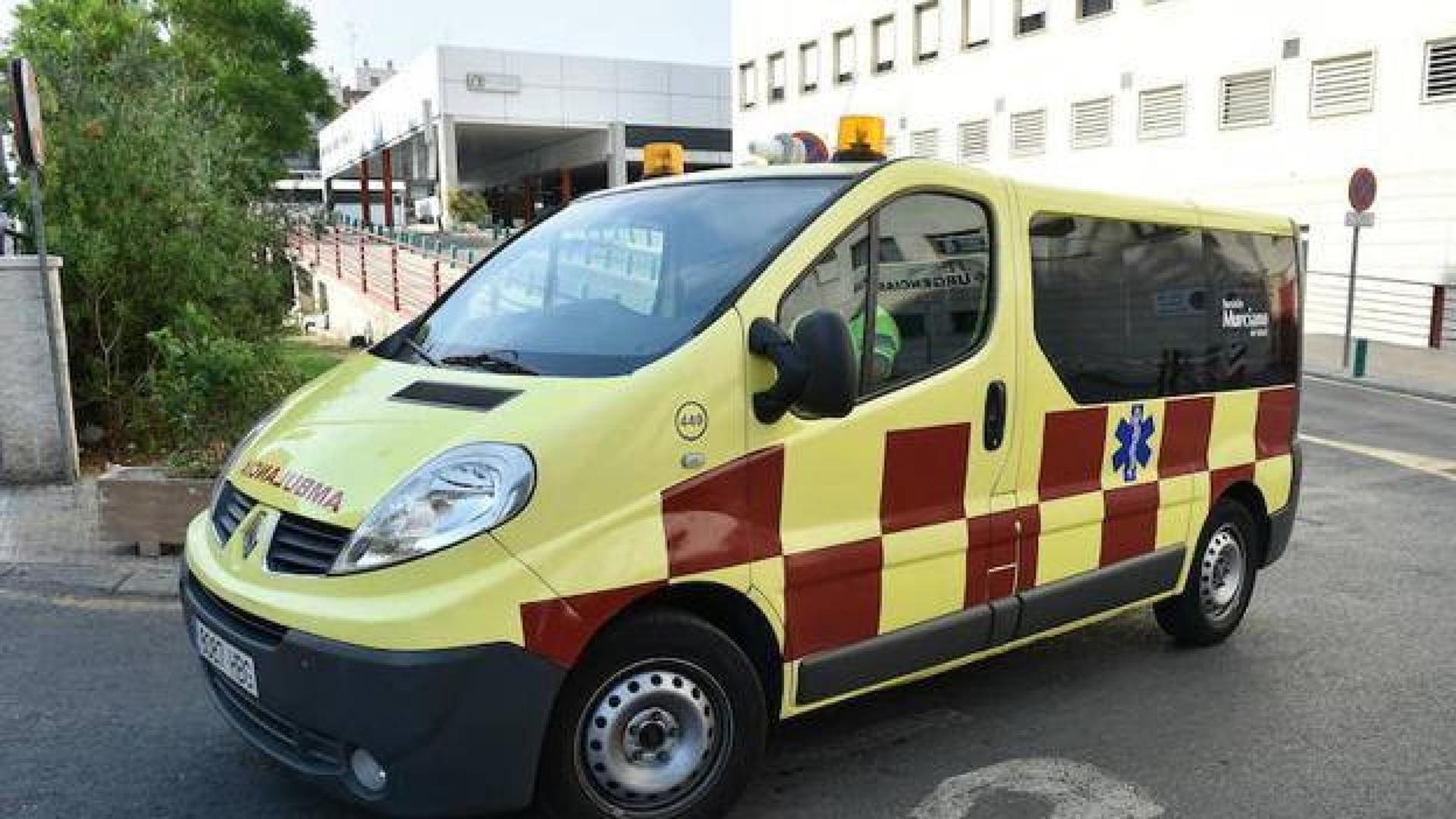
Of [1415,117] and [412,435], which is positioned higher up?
[1415,117]

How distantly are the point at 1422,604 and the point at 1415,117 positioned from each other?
1754 centimetres

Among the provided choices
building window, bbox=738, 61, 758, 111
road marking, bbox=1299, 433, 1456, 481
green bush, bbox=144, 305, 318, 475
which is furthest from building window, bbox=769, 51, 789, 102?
green bush, bbox=144, 305, 318, 475

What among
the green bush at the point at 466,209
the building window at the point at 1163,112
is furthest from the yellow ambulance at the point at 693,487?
the green bush at the point at 466,209

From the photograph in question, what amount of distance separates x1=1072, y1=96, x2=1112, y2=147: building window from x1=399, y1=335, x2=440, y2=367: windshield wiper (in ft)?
81.1

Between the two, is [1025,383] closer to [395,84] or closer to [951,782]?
[951,782]

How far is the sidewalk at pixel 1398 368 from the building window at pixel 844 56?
17.1 m

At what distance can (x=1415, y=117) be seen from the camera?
20000 millimetres

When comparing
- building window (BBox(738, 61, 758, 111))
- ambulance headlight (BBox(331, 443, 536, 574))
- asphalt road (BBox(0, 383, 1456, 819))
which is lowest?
asphalt road (BBox(0, 383, 1456, 819))

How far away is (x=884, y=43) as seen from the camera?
33.2 meters

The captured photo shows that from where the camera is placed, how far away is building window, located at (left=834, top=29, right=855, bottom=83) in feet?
113

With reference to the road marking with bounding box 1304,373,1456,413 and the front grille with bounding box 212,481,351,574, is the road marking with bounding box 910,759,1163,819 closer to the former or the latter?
the front grille with bounding box 212,481,351,574

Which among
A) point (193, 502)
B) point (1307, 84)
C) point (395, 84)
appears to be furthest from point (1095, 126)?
point (395, 84)

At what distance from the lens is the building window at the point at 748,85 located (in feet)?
130

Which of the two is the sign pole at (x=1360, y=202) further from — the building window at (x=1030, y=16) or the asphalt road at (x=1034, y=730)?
the asphalt road at (x=1034, y=730)
